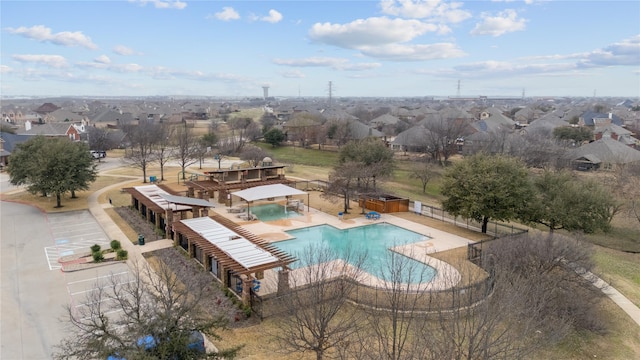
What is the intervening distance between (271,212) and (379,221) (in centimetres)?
892

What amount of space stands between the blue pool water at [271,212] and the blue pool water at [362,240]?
370 centimetres

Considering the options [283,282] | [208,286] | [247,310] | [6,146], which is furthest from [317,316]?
[6,146]

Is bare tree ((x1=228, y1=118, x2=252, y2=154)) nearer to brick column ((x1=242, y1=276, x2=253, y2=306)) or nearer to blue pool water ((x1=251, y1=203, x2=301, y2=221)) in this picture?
blue pool water ((x1=251, y1=203, x2=301, y2=221))

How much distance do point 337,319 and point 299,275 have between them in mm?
4032

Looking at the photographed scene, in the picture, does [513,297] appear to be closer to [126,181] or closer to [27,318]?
[27,318]

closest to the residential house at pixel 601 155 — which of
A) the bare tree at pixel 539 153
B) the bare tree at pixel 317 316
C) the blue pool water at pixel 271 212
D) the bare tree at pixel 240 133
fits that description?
the bare tree at pixel 539 153

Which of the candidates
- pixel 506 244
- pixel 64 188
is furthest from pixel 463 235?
pixel 64 188

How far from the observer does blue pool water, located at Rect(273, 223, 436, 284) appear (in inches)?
915

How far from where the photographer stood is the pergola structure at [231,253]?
18.1 m

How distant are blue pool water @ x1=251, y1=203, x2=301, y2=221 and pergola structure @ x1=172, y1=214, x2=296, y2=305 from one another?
295 inches

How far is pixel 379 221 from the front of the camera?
103ft

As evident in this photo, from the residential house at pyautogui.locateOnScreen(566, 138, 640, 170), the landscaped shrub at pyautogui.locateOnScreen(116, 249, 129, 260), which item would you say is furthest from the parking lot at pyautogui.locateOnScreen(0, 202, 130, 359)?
the residential house at pyautogui.locateOnScreen(566, 138, 640, 170)

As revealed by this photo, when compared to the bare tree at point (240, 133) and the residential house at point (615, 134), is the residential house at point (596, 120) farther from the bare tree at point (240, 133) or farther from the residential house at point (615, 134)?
the bare tree at point (240, 133)

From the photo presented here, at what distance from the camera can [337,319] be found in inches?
658
